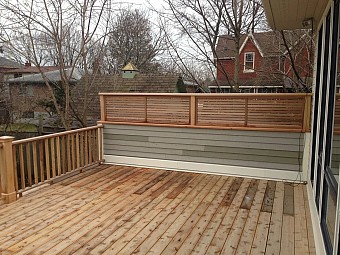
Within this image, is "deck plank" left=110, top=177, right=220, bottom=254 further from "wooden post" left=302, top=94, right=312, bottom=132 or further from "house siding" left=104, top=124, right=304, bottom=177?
"wooden post" left=302, top=94, right=312, bottom=132

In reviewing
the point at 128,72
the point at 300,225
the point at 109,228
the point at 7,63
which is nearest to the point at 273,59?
the point at 128,72

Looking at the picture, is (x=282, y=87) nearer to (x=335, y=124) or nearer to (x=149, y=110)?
(x=149, y=110)

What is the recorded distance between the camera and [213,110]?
16.9 feet

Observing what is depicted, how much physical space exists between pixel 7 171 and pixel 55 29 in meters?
4.43

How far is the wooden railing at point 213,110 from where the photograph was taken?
15.4 feet

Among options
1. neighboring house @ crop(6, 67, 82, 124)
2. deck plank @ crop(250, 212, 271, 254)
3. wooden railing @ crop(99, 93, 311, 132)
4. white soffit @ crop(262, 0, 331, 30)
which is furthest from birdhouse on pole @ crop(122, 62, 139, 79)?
deck plank @ crop(250, 212, 271, 254)

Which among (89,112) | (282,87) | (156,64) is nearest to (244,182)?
(282,87)

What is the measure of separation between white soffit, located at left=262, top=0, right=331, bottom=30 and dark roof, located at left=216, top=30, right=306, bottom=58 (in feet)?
10.0

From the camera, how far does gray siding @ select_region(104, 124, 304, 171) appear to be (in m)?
4.76

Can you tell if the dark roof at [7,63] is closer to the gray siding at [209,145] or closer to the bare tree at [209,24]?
the bare tree at [209,24]

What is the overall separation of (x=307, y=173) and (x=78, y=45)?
637 cm

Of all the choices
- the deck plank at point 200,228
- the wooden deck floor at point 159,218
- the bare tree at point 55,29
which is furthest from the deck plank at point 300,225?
the bare tree at point 55,29

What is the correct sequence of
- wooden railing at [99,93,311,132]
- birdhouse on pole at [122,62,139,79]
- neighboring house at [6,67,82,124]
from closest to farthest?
wooden railing at [99,93,311,132] < birdhouse on pole at [122,62,139,79] < neighboring house at [6,67,82,124]

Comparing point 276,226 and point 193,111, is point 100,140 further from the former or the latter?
point 276,226
